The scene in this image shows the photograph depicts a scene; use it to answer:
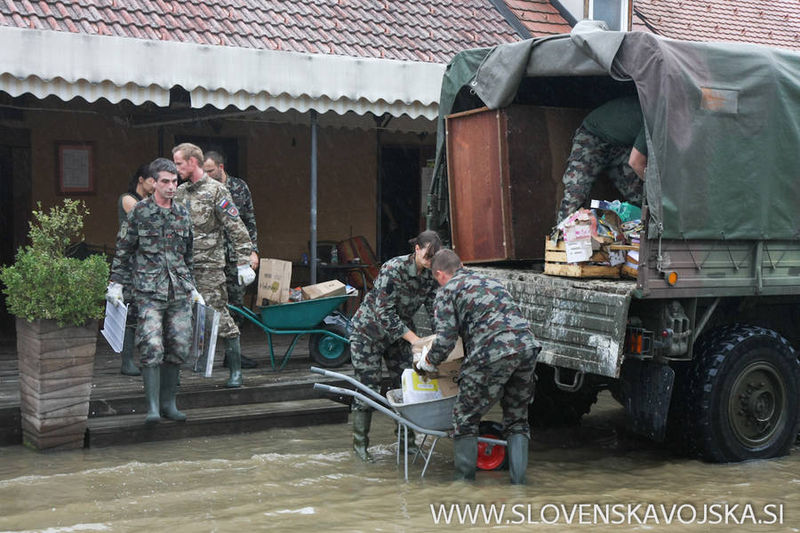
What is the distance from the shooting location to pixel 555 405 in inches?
326

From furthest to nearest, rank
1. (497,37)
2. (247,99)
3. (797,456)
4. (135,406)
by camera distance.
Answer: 1. (497,37)
2. (247,99)
3. (135,406)
4. (797,456)

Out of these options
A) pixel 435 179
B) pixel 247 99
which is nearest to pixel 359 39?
pixel 247 99

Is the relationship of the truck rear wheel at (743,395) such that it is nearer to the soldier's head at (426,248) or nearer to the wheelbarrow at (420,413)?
the wheelbarrow at (420,413)

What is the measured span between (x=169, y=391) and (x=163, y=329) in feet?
1.70

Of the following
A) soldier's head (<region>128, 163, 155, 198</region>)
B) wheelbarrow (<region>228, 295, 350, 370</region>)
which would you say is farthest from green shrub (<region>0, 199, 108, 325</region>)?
wheelbarrow (<region>228, 295, 350, 370</region>)

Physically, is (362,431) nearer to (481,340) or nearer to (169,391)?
(481,340)

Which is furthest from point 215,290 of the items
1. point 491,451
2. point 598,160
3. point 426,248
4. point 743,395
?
point 743,395

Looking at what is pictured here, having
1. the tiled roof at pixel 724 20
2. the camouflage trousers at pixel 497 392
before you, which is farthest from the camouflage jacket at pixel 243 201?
the tiled roof at pixel 724 20

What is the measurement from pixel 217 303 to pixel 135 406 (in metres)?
1.05

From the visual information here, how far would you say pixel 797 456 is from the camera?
731 cm

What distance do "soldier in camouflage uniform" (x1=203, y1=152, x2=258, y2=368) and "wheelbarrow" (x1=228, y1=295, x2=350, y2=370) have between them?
17cm

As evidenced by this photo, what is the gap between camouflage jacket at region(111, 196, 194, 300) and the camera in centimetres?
725

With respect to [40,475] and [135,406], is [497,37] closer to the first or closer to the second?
[135,406]

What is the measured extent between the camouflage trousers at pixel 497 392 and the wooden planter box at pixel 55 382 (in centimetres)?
274
